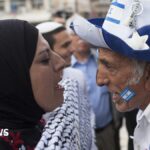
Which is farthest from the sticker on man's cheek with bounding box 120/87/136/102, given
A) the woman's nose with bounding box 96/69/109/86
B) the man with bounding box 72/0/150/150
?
the woman's nose with bounding box 96/69/109/86

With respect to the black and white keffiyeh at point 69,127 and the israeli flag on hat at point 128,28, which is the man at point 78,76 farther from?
the israeli flag on hat at point 128,28

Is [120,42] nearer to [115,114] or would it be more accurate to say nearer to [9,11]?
[115,114]

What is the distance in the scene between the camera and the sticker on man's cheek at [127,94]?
2.21 metres

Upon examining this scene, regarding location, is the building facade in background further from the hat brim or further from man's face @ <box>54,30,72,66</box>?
the hat brim

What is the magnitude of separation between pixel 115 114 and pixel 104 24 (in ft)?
8.14

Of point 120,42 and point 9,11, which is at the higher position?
point 120,42

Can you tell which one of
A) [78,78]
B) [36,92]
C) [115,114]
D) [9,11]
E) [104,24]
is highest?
[104,24]

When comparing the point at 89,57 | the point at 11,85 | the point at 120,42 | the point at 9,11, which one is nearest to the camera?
the point at 120,42

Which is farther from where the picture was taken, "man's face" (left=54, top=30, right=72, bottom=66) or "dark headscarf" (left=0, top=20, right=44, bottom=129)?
"man's face" (left=54, top=30, right=72, bottom=66)

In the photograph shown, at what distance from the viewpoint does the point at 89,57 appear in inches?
191

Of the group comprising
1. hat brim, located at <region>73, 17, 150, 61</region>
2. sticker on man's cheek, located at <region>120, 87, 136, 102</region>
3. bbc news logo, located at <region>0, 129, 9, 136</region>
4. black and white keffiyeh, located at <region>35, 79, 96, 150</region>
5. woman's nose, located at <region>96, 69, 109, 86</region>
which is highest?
hat brim, located at <region>73, 17, 150, 61</region>

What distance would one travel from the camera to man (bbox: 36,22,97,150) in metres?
2.75

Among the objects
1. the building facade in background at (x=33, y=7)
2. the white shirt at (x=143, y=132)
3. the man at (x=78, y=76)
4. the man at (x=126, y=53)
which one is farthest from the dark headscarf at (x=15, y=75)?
the building facade in background at (x=33, y=7)

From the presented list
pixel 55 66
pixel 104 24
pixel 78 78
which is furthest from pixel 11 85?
pixel 78 78
